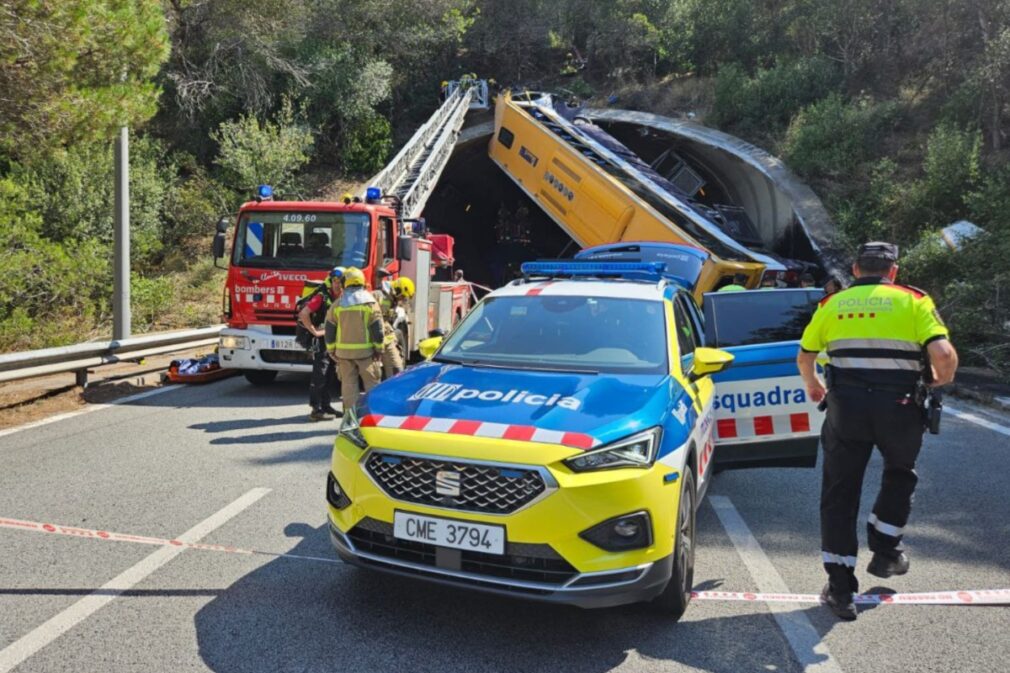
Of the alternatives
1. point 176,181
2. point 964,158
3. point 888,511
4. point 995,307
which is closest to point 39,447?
point 888,511

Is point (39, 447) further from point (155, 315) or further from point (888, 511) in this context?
point (155, 315)

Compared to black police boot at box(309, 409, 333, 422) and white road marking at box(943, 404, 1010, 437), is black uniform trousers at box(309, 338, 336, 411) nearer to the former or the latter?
black police boot at box(309, 409, 333, 422)

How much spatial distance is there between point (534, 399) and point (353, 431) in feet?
2.96

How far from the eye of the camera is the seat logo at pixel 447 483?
315 centimetres

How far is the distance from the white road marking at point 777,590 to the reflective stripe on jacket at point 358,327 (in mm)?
3616

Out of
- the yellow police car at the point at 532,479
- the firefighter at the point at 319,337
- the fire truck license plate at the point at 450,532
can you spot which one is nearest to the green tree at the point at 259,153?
the firefighter at the point at 319,337

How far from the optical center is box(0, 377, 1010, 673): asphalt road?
312 centimetres

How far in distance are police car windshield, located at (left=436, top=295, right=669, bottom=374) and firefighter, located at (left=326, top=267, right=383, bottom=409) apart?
8.82 ft

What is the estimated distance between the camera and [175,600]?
141 inches

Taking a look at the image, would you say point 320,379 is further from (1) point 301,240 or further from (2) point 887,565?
(2) point 887,565

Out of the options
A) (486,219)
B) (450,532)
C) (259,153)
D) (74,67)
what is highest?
(259,153)

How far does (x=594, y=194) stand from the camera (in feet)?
48.8

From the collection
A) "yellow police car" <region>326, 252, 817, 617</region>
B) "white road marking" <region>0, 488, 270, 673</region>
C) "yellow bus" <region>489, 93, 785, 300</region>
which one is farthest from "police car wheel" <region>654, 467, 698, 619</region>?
"yellow bus" <region>489, 93, 785, 300</region>

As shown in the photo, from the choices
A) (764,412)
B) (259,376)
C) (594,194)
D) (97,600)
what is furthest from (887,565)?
(594,194)
